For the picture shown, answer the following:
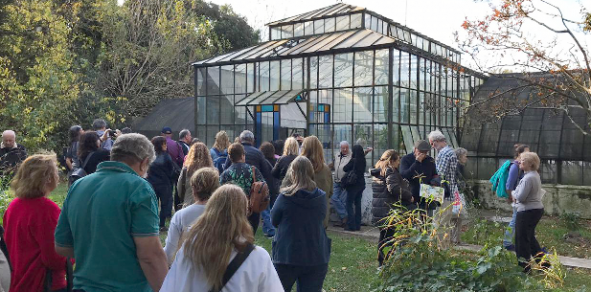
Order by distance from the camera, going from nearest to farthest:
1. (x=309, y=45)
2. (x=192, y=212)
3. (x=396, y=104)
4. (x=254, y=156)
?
(x=192, y=212) < (x=254, y=156) < (x=396, y=104) < (x=309, y=45)

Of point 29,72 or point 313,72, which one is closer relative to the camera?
point 29,72

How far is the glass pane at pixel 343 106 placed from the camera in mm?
12508

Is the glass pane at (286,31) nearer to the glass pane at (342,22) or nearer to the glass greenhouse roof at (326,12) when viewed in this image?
the glass greenhouse roof at (326,12)

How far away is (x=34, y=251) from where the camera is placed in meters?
3.11

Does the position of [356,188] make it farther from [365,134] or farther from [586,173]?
[586,173]

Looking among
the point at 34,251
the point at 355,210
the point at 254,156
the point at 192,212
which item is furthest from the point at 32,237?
the point at 355,210

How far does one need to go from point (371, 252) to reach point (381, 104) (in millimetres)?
5659

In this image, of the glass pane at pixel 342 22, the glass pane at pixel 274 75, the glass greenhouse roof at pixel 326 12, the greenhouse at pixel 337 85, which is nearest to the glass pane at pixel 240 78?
the greenhouse at pixel 337 85

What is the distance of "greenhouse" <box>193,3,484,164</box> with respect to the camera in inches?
476

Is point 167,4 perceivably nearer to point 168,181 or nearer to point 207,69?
point 207,69

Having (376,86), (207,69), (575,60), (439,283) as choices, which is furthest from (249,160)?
(207,69)

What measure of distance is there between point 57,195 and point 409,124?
9.40 metres

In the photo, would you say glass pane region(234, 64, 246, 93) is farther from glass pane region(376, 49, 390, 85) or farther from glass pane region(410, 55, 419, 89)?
glass pane region(410, 55, 419, 89)

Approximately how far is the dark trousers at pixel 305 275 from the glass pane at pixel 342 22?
38.9ft
